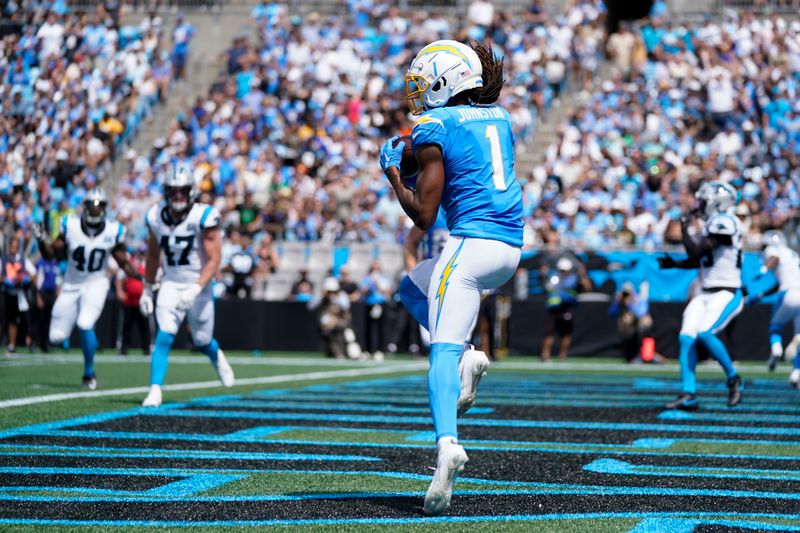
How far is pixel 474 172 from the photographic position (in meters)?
4.91

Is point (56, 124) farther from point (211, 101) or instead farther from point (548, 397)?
point (548, 397)

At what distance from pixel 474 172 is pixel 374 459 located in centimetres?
197

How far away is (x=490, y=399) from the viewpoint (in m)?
10.4

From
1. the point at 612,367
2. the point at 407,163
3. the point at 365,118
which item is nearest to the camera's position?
the point at 407,163

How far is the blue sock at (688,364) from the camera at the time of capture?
9336mm

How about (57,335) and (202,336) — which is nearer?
(202,336)

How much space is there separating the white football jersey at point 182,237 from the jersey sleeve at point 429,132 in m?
4.82

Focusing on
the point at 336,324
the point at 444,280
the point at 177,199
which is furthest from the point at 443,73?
the point at 336,324

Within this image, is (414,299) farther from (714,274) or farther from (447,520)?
(714,274)

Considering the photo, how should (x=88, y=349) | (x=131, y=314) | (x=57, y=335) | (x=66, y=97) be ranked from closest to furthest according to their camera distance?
(x=88, y=349) → (x=57, y=335) → (x=131, y=314) → (x=66, y=97)

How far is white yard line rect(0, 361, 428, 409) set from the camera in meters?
9.35

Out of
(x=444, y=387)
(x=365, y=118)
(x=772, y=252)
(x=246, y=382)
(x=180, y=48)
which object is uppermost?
(x=180, y=48)

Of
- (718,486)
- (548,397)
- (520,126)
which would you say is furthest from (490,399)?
(520,126)

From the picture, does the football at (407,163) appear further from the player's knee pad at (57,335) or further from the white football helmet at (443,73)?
the player's knee pad at (57,335)
